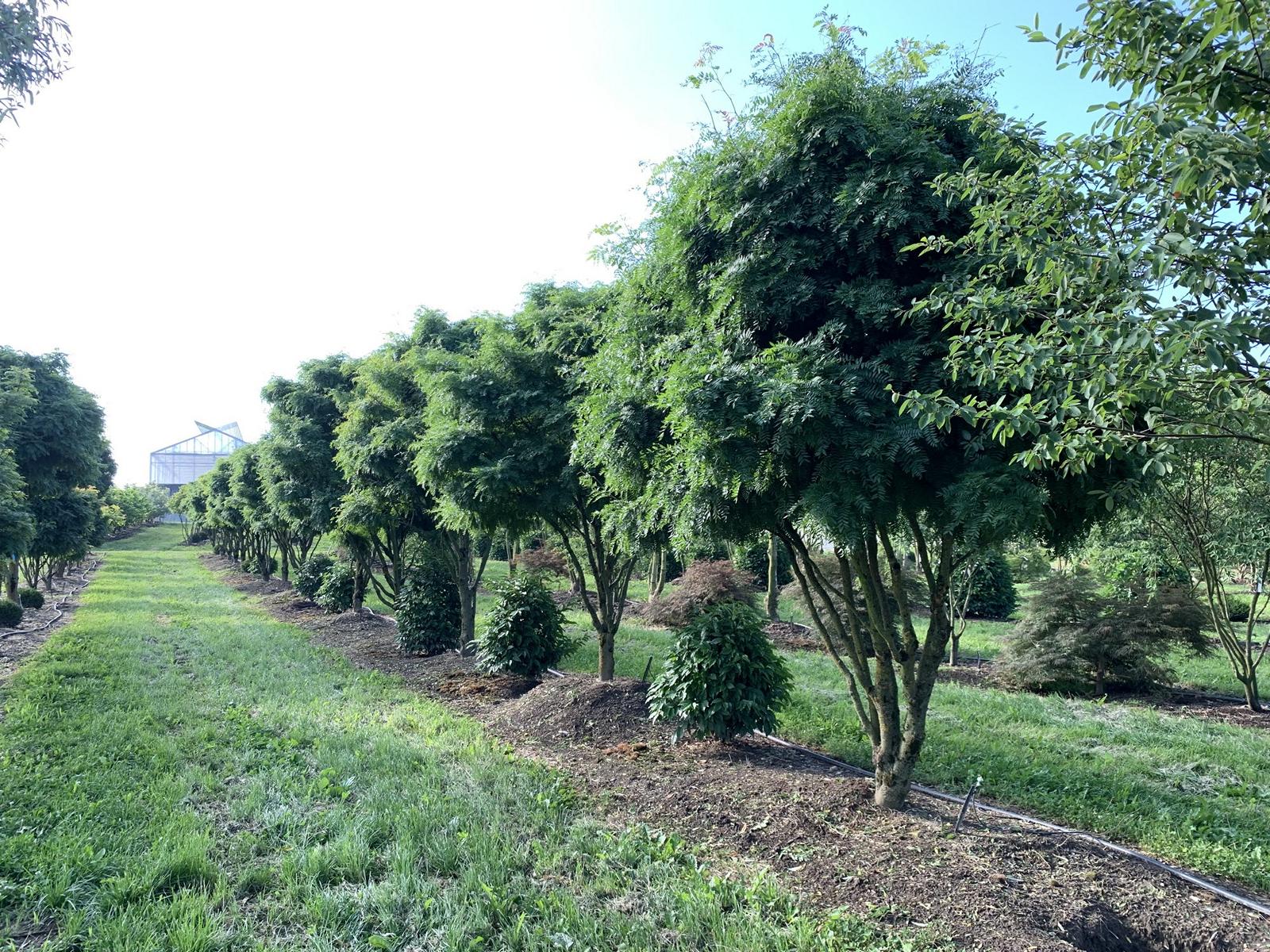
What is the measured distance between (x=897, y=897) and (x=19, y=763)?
6304mm

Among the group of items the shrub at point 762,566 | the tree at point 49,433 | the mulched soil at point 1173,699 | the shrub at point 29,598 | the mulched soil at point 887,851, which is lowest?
the shrub at point 29,598

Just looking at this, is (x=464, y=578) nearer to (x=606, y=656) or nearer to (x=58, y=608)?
(x=606, y=656)

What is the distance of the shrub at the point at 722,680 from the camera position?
223 inches

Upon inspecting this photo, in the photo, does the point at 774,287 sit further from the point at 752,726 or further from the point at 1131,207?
the point at 752,726

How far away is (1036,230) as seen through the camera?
A: 247 cm

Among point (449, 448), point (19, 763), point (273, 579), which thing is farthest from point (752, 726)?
point (273, 579)

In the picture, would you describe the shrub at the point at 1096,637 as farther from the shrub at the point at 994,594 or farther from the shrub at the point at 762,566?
the shrub at the point at 762,566

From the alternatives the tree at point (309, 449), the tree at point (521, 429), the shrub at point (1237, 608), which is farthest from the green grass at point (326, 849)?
the shrub at point (1237, 608)

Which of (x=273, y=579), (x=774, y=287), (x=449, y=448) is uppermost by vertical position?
(x=774, y=287)

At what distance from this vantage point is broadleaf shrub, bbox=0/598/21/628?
14.1m

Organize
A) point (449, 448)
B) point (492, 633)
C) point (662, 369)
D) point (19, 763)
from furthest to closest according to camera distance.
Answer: point (492, 633)
point (449, 448)
point (19, 763)
point (662, 369)

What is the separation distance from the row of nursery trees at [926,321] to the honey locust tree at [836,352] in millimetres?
16

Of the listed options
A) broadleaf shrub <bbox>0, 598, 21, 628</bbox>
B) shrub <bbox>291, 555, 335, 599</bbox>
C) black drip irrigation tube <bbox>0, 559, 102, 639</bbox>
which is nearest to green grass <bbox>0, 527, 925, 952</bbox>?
black drip irrigation tube <bbox>0, 559, 102, 639</bbox>

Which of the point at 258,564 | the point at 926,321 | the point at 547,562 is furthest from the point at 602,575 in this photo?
the point at 258,564
